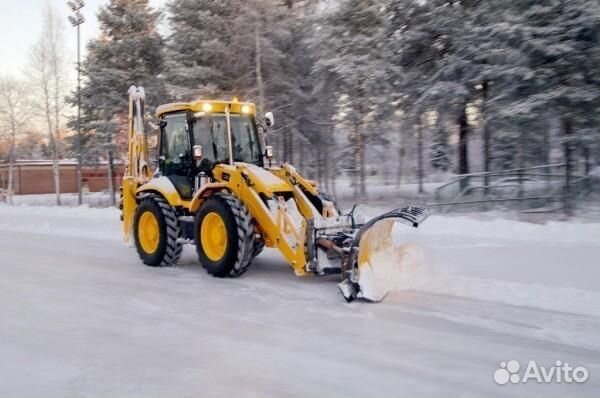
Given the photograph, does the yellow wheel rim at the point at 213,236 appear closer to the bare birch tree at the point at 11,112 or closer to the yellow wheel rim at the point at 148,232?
the yellow wheel rim at the point at 148,232

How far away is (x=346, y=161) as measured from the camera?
34781mm

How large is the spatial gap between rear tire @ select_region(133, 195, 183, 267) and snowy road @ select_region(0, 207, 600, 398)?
28 cm

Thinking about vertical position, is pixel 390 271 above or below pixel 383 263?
below

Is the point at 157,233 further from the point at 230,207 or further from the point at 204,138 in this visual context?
the point at 230,207

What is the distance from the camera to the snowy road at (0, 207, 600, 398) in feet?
15.4

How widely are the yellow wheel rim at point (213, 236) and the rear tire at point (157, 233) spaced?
1.07 meters

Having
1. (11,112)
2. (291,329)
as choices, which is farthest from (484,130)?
(11,112)

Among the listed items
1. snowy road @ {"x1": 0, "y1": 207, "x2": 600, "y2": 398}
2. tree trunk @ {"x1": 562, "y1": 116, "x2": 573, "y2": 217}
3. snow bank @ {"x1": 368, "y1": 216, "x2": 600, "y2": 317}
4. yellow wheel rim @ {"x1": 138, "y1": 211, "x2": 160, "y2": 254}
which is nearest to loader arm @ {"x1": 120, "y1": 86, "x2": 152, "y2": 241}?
yellow wheel rim @ {"x1": 138, "y1": 211, "x2": 160, "y2": 254}

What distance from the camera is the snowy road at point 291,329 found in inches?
185

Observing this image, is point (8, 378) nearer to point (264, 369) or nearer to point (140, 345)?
point (140, 345)

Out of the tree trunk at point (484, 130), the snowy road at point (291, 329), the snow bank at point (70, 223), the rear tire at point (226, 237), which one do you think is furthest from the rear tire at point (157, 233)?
the tree trunk at point (484, 130)

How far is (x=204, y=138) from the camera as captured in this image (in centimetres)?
963

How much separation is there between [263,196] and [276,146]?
1968cm

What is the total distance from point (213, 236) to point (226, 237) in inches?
20.2
